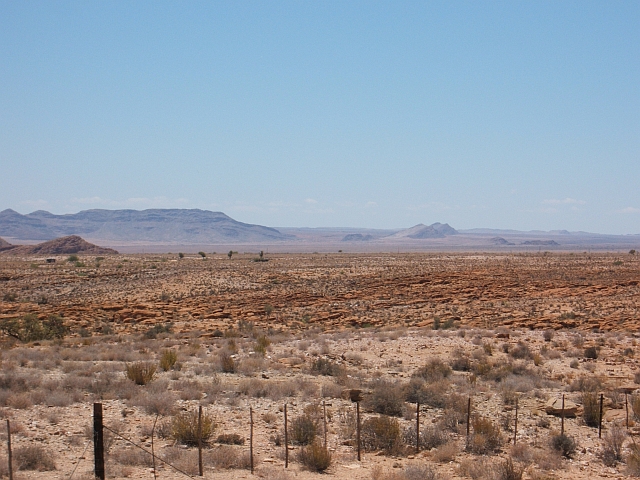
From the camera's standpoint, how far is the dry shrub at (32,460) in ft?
30.6

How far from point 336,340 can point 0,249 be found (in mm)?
128145

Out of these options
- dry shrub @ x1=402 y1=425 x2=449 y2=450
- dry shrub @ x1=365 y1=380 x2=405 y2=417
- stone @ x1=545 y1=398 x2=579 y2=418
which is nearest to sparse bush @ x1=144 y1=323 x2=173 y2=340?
dry shrub @ x1=365 y1=380 x2=405 y2=417

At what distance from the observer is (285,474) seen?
31.7 ft

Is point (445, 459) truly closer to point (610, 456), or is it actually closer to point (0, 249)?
point (610, 456)

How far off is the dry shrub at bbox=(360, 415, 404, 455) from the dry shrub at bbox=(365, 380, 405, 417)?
1.63 meters

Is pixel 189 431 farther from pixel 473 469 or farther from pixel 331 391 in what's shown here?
pixel 473 469

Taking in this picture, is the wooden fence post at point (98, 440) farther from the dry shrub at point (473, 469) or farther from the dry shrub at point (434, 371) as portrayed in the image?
the dry shrub at point (434, 371)

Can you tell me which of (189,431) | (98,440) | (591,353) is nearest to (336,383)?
(189,431)

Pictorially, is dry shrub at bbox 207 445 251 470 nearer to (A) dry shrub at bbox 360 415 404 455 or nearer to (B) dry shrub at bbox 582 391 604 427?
(A) dry shrub at bbox 360 415 404 455

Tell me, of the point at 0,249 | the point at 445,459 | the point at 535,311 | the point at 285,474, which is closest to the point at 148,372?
the point at 285,474

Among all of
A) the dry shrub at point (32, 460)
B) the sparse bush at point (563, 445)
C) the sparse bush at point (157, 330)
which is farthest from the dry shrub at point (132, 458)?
the sparse bush at point (157, 330)

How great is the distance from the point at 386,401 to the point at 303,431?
112 inches

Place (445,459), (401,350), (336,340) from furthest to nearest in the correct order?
(336,340)
(401,350)
(445,459)

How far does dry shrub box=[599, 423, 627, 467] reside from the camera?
11.1 meters
